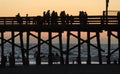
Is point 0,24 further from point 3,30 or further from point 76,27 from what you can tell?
point 76,27

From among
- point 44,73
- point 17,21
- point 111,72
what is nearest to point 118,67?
point 111,72

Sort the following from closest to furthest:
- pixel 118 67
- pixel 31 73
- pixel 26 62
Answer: pixel 31 73, pixel 118 67, pixel 26 62

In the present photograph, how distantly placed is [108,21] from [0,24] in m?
8.93

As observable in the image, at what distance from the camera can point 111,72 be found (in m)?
36.9

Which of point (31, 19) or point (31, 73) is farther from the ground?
point (31, 19)

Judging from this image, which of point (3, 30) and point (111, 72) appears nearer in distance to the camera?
point (111, 72)

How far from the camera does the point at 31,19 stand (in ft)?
148

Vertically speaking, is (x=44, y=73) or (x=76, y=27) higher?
(x=76, y=27)

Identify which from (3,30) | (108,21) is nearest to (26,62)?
(3,30)

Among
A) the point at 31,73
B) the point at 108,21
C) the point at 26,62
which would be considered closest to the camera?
the point at 31,73

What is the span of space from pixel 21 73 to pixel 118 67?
7740 mm

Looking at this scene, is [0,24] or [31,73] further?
[0,24]

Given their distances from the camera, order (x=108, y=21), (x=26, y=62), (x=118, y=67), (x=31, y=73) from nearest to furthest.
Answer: (x=31, y=73) < (x=118, y=67) < (x=108, y=21) < (x=26, y=62)

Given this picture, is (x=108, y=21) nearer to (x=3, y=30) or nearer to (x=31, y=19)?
(x=31, y=19)
